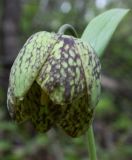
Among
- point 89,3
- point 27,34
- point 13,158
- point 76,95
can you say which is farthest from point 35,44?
point 89,3

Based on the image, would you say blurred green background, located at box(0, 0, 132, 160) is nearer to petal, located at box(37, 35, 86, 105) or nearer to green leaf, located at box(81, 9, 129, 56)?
green leaf, located at box(81, 9, 129, 56)

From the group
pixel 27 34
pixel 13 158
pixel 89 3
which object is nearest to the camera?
pixel 13 158

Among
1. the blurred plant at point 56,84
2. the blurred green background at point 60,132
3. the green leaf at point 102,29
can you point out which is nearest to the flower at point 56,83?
the blurred plant at point 56,84

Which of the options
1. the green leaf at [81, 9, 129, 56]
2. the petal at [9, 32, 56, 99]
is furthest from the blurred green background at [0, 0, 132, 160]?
the petal at [9, 32, 56, 99]

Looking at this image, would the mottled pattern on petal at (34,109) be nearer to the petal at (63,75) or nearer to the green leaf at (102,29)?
the petal at (63,75)

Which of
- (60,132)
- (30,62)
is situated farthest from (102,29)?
(60,132)

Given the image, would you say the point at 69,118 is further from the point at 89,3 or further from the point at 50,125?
the point at 89,3
